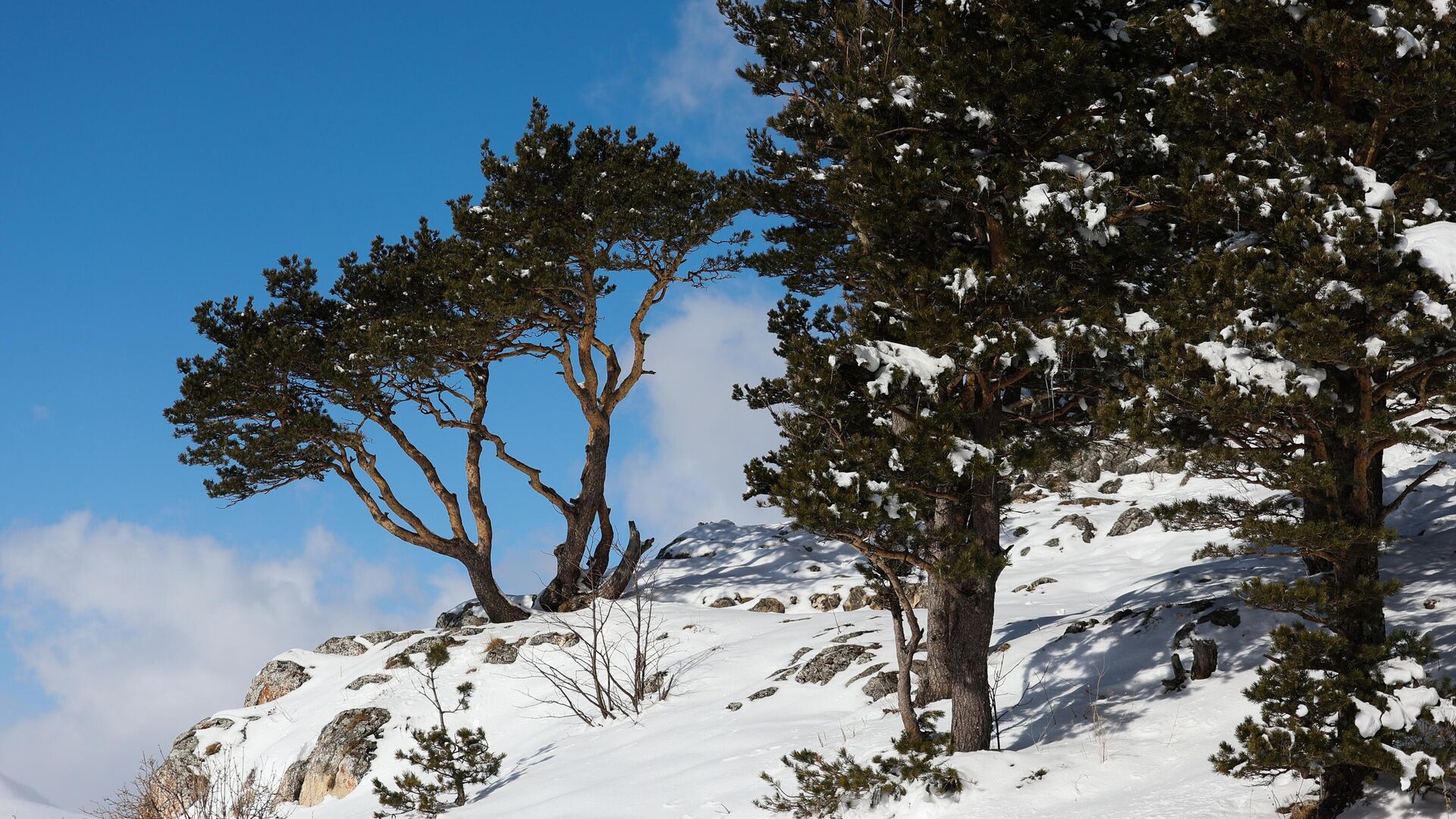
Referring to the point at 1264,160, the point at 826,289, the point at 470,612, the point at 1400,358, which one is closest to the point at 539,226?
the point at 826,289

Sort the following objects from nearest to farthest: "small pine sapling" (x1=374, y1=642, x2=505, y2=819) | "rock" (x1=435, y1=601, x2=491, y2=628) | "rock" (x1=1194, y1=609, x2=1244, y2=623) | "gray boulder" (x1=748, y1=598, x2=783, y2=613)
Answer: "rock" (x1=1194, y1=609, x2=1244, y2=623), "small pine sapling" (x1=374, y1=642, x2=505, y2=819), "gray boulder" (x1=748, y1=598, x2=783, y2=613), "rock" (x1=435, y1=601, x2=491, y2=628)

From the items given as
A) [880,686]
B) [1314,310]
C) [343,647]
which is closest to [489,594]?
[343,647]

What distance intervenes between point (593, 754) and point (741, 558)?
1280cm

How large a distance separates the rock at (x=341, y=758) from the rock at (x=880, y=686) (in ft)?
28.1

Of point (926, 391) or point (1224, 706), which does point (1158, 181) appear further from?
point (1224, 706)

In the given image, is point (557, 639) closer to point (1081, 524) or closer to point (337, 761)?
point (337, 761)

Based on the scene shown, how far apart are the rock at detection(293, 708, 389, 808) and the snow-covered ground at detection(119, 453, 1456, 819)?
23cm

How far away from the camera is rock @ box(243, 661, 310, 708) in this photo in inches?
838

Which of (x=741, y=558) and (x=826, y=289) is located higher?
(x=826, y=289)

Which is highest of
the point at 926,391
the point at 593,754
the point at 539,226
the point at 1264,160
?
the point at 539,226

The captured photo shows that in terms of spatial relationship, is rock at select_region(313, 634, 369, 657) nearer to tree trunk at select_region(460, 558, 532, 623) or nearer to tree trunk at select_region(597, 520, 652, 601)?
tree trunk at select_region(460, 558, 532, 623)

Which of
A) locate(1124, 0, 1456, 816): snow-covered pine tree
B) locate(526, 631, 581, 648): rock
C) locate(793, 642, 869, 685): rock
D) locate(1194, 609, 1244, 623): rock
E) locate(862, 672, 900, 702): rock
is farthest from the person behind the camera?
locate(526, 631, 581, 648): rock

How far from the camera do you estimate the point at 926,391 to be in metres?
9.38

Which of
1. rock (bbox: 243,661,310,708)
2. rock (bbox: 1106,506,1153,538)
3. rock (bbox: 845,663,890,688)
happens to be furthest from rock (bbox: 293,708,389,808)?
rock (bbox: 1106,506,1153,538)
